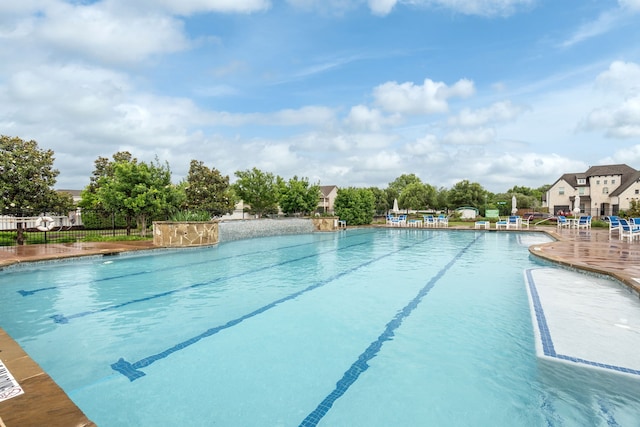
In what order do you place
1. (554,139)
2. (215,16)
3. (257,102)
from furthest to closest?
(257,102) → (554,139) → (215,16)

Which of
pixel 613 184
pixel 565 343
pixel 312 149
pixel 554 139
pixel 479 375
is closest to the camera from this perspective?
pixel 479 375

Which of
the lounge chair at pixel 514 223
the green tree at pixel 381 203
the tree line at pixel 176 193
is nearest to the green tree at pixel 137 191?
the tree line at pixel 176 193

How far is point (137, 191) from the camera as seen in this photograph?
623 inches

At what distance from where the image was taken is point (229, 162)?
3328cm

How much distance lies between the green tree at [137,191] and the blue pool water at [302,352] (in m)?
7.55

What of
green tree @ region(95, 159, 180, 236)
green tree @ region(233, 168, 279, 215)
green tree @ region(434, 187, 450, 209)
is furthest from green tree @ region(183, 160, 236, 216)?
green tree @ region(434, 187, 450, 209)

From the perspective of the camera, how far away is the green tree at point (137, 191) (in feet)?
51.4

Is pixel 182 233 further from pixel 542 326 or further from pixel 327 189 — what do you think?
pixel 327 189

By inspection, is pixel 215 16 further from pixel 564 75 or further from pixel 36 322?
pixel 564 75

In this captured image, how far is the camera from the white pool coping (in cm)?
362

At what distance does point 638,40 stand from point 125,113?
24617mm

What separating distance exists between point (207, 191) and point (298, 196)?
27.4 ft

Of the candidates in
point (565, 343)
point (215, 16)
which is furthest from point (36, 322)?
point (215, 16)

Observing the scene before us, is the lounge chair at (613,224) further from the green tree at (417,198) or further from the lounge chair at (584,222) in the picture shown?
the green tree at (417,198)
